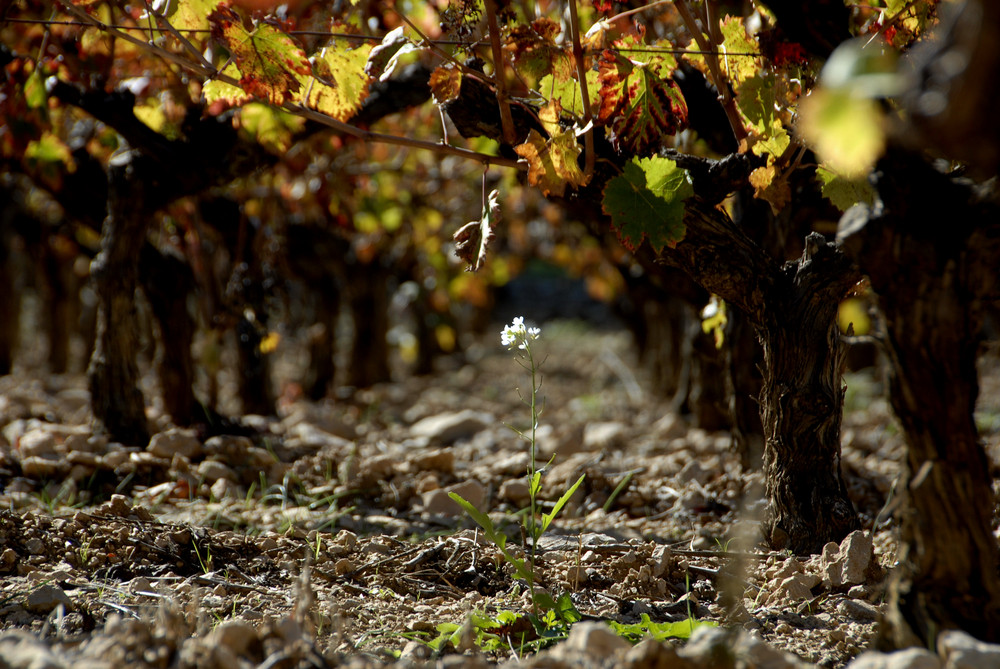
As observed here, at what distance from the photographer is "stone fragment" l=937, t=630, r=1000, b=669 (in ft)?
4.25

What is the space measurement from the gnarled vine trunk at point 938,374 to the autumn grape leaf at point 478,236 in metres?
0.93

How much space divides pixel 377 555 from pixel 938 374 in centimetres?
156

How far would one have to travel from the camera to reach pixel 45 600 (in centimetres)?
186

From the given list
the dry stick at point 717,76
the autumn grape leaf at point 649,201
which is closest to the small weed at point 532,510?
the autumn grape leaf at point 649,201

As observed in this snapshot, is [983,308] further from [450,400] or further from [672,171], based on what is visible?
[450,400]

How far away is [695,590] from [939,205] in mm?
1174

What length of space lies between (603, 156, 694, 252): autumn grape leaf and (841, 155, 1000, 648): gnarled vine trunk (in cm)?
63

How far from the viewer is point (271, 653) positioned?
1.50 metres

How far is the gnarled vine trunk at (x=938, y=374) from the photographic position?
4.79 feet

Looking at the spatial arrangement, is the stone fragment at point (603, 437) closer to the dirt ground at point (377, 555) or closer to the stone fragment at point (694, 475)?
the dirt ground at point (377, 555)

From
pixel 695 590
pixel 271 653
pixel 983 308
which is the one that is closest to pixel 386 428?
pixel 695 590

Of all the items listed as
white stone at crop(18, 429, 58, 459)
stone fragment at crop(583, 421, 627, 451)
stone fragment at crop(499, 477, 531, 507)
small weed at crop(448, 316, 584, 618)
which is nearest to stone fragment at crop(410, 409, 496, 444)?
stone fragment at crop(583, 421, 627, 451)

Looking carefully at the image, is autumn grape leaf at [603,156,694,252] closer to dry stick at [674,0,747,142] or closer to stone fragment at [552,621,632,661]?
dry stick at [674,0,747,142]

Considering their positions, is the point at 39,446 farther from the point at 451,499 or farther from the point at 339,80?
the point at 339,80
